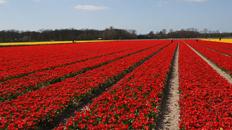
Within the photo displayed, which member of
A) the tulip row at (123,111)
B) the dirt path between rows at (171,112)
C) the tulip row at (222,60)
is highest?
the tulip row at (123,111)

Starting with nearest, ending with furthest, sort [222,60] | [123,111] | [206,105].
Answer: [123,111], [206,105], [222,60]

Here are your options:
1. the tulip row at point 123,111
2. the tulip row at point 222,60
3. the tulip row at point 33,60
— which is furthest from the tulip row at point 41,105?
the tulip row at point 222,60

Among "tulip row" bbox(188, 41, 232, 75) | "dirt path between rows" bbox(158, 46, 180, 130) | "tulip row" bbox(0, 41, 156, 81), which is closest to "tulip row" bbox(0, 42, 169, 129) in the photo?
"dirt path between rows" bbox(158, 46, 180, 130)

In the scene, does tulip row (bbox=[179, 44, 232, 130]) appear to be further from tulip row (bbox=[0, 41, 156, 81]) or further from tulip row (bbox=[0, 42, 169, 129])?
tulip row (bbox=[0, 41, 156, 81])

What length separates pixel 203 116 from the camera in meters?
→ 8.88

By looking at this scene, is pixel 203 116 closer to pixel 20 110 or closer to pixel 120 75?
pixel 20 110

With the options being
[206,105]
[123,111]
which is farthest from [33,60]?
[206,105]

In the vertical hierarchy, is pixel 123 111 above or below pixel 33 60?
above

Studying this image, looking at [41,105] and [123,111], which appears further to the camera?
[41,105]

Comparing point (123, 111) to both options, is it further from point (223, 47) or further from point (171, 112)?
point (223, 47)

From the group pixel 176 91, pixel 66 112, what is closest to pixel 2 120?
pixel 66 112

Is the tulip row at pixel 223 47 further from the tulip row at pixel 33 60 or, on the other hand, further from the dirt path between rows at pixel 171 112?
the dirt path between rows at pixel 171 112

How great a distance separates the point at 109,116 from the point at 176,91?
6.57 m

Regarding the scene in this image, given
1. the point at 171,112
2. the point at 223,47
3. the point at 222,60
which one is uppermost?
the point at 222,60
